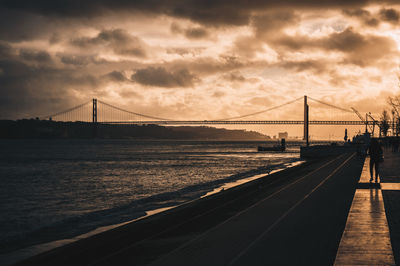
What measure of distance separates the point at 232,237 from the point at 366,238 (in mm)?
2665

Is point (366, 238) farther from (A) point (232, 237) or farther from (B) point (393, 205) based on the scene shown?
(B) point (393, 205)

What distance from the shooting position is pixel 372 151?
17359 mm

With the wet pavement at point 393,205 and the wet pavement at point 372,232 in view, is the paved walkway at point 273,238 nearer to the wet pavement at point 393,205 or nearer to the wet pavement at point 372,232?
the wet pavement at point 372,232

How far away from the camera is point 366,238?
828cm

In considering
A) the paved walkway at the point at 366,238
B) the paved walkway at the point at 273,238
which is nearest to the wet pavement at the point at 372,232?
the paved walkway at the point at 366,238

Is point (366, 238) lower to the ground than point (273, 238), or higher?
higher

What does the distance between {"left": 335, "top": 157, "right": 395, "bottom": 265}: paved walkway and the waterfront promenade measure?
0.40 ft

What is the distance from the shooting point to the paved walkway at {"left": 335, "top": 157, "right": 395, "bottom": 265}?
691 centimetres

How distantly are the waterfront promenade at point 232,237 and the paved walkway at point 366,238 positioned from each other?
123 millimetres

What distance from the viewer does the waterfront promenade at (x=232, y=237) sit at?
7543mm

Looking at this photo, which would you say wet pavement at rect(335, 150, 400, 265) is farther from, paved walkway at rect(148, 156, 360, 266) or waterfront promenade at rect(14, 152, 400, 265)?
paved walkway at rect(148, 156, 360, 266)

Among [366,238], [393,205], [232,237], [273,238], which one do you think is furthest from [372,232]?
[393,205]

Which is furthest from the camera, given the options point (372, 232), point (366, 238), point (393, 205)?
point (393, 205)

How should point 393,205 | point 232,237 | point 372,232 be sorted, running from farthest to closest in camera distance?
point 393,205
point 232,237
point 372,232
